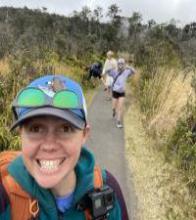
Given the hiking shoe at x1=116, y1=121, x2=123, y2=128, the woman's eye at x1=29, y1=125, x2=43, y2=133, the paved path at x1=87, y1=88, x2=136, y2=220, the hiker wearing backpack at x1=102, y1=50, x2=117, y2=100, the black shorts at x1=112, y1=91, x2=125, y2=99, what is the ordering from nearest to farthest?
the woman's eye at x1=29, y1=125, x2=43, y2=133, the paved path at x1=87, y1=88, x2=136, y2=220, the hiking shoe at x1=116, y1=121, x2=123, y2=128, the black shorts at x1=112, y1=91, x2=125, y2=99, the hiker wearing backpack at x1=102, y1=50, x2=117, y2=100

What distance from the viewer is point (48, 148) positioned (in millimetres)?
2160

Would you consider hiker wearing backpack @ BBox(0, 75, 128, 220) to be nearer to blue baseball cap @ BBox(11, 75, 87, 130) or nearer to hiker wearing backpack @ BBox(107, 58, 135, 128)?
blue baseball cap @ BBox(11, 75, 87, 130)

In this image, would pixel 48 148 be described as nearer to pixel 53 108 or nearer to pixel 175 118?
pixel 53 108

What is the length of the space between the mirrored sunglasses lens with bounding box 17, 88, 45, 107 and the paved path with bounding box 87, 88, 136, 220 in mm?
5051

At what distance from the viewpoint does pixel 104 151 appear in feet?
32.6

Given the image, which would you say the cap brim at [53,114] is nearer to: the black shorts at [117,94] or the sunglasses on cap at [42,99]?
the sunglasses on cap at [42,99]

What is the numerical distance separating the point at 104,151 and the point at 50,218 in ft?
25.4

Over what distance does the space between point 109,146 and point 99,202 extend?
8200 mm

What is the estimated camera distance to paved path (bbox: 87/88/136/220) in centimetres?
800

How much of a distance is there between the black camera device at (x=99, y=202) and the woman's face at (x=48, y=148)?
0.19 metres

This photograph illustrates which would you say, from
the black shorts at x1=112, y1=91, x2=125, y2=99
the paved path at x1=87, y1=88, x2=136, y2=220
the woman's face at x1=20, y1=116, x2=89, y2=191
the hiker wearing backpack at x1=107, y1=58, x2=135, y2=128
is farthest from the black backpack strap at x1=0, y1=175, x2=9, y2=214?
the black shorts at x1=112, y1=91, x2=125, y2=99

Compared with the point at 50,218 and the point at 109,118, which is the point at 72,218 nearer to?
the point at 50,218

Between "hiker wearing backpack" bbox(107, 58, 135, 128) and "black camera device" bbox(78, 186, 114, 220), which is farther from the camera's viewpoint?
"hiker wearing backpack" bbox(107, 58, 135, 128)

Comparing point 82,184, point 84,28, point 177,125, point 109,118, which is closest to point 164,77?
point 109,118
